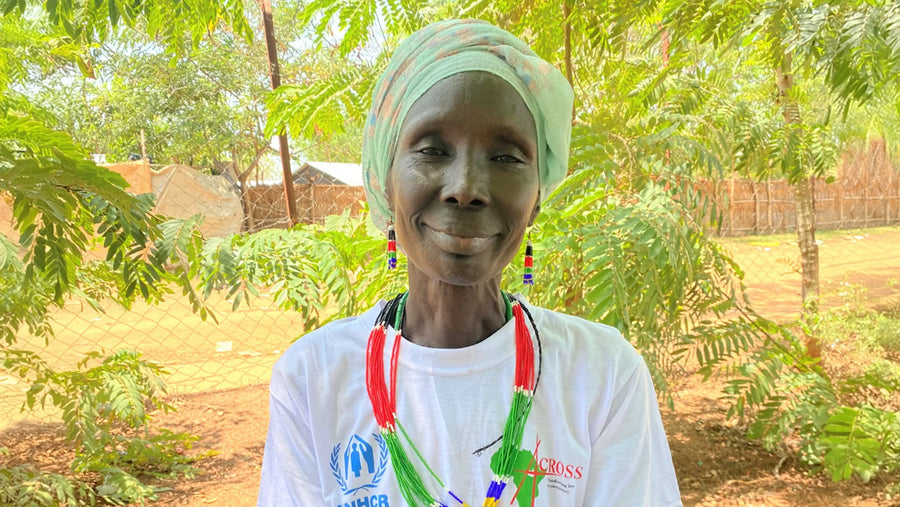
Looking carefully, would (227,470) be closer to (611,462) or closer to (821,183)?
(611,462)

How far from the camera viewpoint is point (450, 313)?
3.43 feet

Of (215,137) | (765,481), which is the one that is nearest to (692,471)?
(765,481)

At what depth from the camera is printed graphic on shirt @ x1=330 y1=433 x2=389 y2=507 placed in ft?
3.20

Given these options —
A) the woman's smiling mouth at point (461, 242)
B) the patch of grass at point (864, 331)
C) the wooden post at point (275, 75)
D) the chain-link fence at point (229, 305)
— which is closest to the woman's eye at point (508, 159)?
the woman's smiling mouth at point (461, 242)

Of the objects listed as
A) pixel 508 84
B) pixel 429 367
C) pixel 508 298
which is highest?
pixel 508 84

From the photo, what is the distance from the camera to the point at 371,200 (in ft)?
3.77

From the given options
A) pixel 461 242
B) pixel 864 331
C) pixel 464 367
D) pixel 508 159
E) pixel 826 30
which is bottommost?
pixel 864 331

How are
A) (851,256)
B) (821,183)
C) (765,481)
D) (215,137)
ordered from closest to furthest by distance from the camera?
(765,481) < (215,137) < (851,256) < (821,183)

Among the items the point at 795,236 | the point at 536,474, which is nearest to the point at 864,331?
the point at 536,474

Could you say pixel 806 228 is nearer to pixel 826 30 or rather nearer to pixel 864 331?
pixel 864 331

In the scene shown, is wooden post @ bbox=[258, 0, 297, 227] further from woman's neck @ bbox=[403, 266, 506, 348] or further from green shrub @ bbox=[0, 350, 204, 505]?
woman's neck @ bbox=[403, 266, 506, 348]

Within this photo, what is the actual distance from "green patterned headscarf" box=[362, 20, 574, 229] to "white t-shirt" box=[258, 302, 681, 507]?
11.3 inches

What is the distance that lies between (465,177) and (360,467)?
475 mm

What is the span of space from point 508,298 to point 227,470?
341 cm
